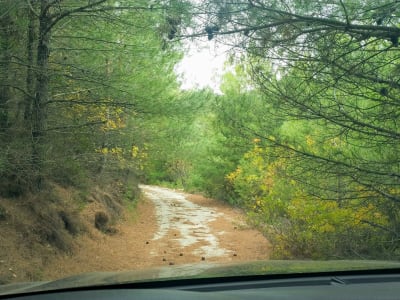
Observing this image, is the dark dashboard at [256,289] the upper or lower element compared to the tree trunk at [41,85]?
lower

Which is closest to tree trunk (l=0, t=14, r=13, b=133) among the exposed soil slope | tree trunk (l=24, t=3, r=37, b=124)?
tree trunk (l=24, t=3, r=37, b=124)

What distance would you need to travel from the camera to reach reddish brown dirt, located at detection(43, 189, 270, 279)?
1152 centimetres

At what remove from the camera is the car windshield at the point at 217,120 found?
20.9ft

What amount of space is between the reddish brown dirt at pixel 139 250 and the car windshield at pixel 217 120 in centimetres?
7

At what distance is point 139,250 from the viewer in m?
14.2

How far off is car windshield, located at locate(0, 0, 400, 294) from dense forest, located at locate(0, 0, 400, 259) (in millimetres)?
26

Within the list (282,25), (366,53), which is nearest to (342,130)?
(366,53)

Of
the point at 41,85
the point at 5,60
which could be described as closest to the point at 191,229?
the point at 41,85

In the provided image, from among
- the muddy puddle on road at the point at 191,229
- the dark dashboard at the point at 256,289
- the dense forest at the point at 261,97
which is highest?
the dense forest at the point at 261,97

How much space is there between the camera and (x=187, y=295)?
2.66m

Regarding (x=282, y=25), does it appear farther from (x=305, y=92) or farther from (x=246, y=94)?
(x=246, y=94)

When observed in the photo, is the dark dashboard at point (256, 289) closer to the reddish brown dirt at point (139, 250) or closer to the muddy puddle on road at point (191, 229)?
the reddish brown dirt at point (139, 250)

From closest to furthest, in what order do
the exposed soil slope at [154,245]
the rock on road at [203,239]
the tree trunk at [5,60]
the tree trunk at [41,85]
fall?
1. the tree trunk at [5,60]
2. the tree trunk at [41,85]
3. the exposed soil slope at [154,245]
4. the rock on road at [203,239]

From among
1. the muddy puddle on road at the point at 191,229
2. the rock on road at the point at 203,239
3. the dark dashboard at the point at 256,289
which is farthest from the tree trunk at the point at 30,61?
the dark dashboard at the point at 256,289
